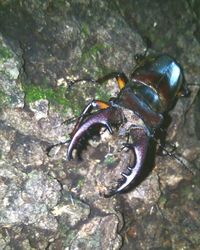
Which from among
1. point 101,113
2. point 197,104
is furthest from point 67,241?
point 197,104

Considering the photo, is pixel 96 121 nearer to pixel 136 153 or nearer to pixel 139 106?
pixel 136 153

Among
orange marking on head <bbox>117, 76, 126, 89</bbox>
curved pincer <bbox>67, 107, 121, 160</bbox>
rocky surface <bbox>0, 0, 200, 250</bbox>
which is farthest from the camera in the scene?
orange marking on head <bbox>117, 76, 126, 89</bbox>

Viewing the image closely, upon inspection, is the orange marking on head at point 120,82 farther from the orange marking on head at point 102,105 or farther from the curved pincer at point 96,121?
the curved pincer at point 96,121

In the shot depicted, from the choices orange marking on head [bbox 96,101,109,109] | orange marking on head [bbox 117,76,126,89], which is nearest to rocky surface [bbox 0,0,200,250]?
orange marking on head [bbox 117,76,126,89]

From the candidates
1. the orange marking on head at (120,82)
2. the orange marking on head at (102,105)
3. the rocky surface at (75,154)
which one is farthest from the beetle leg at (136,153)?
the orange marking on head at (120,82)

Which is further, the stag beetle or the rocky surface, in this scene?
the rocky surface

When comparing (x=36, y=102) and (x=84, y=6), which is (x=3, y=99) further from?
(x=84, y=6)

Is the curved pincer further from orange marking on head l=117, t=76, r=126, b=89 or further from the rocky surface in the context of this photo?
orange marking on head l=117, t=76, r=126, b=89

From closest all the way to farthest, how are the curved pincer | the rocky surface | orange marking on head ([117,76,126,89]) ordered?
the curved pincer → the rocky surface → orange marking on head ([117,76,126,89])
